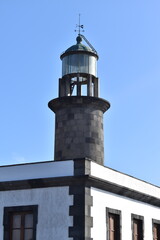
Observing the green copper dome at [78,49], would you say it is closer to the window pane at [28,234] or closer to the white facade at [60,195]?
the white facade at [60,195]

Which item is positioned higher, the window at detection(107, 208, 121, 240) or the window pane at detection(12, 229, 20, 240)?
the window at detection(107, 208, 121, 240)

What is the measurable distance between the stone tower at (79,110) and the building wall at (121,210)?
10.9 feet

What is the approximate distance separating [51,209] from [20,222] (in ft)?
4.54

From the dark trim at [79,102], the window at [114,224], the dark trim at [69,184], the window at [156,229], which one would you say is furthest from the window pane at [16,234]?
the dark trim at [79,102]

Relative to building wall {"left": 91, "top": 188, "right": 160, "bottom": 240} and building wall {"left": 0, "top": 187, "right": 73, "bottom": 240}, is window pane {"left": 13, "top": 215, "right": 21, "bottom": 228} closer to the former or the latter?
building wall {"left": 0, "top": 187, "right": 73, "bottom": 240}

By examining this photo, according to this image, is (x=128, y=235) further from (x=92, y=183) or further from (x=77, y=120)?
(x=77, y=120)

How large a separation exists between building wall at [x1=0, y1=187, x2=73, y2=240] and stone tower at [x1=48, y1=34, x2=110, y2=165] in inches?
210

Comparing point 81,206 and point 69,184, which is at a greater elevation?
point 69,184

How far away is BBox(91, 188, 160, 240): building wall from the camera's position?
1962 cm

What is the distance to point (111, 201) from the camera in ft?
68.1

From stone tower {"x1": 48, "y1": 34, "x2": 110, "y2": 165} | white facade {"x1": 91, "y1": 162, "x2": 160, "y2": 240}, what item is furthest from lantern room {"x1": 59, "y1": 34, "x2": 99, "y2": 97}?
white facade {"x1": 91, "y1": 162, "x2": 160, "y2": 240}

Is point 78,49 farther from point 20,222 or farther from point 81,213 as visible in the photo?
point 81,213

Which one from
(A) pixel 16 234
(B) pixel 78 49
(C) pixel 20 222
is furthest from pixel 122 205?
(B) pixel 78 49

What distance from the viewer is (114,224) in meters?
21.0
